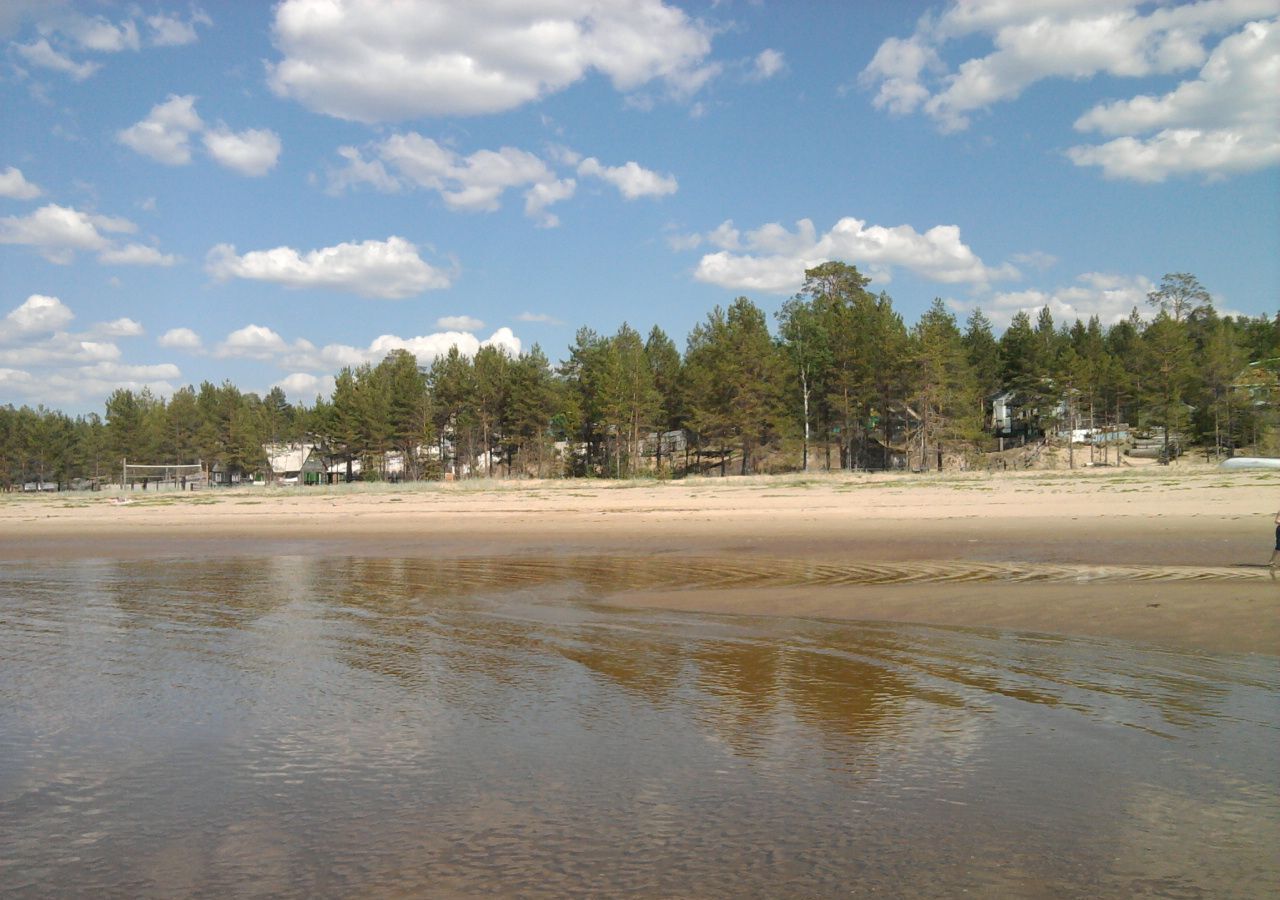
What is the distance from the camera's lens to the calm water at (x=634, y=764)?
442cm

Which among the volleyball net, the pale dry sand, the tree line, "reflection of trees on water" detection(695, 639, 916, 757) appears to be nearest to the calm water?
"reflection of trees on water" detection(695, 639, 916, 757)

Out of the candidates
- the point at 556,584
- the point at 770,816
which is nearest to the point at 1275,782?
the point at 770,816

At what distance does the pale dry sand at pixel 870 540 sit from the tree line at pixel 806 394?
16.5m

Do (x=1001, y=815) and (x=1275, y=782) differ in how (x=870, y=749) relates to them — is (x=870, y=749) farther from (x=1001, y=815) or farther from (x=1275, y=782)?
(x=1275, y=782)

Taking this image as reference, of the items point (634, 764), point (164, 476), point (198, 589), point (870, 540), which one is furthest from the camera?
point (164, 476)

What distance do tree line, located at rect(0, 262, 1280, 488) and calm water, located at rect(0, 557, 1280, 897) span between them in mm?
49396

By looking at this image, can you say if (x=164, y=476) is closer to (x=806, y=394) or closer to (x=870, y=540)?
(x=806, y=394)

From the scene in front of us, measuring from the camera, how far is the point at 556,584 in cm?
1491

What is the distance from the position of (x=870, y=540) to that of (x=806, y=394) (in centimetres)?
4534

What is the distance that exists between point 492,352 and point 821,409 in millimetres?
29248

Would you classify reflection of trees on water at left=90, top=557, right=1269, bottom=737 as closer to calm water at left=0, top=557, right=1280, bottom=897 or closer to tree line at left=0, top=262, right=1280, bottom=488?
calm water at left=0, top=557, right=1280, bottom=897

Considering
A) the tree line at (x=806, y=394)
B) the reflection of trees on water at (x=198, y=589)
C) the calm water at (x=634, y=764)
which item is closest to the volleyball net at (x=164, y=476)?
the tree line at (x=806, y=394)

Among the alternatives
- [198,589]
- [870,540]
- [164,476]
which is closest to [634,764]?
[198,589]

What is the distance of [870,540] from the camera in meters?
20.3
